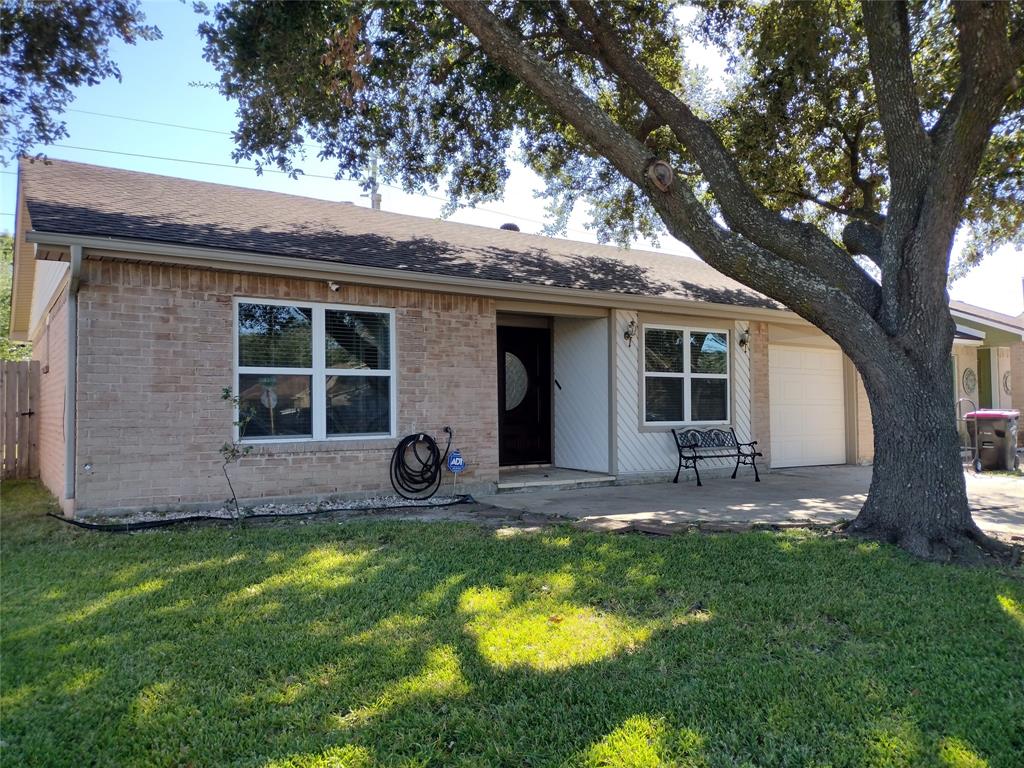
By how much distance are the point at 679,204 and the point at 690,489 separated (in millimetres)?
4699

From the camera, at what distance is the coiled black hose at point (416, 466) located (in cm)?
827

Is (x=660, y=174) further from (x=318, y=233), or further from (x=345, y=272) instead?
(x=318, y=233)

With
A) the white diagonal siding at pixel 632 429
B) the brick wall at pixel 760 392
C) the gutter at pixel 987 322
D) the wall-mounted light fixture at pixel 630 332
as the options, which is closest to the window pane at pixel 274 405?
the white diagonal siding at pixel 632 429

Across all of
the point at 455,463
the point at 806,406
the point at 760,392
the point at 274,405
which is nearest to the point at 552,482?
the point at 455,463

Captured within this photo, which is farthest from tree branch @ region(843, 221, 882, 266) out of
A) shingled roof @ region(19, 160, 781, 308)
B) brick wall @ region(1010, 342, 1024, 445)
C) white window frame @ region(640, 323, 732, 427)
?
brick wall @ region(1010, 342, 1024, 445)

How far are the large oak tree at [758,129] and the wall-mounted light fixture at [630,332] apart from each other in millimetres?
2266

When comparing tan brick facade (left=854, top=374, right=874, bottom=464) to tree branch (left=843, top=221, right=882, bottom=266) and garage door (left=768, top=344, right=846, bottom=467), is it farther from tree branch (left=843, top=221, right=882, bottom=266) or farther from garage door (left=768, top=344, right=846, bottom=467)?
tree branch (left=843, top=221, right=882, bottom=266)

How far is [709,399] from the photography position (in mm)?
11180

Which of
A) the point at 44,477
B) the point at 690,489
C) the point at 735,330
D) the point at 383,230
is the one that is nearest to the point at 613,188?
the point at 735,330

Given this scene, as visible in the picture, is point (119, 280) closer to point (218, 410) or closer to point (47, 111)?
point (218, 410)

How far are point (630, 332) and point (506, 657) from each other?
293 inches

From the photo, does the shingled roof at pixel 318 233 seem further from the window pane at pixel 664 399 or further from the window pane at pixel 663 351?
the window pane at pixel 664 399

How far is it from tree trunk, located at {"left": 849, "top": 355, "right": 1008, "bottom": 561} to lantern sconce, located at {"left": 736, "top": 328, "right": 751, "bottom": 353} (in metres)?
5.62

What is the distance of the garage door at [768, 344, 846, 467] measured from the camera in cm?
1235
